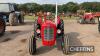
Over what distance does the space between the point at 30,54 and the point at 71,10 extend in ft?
136

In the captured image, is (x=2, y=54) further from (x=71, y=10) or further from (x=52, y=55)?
(x=71, y=10)

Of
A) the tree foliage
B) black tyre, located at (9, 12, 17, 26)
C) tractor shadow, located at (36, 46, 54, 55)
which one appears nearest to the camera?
tractor shadow, located at (36, 46, 54, 55)

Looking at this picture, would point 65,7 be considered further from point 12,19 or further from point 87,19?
point 12,19

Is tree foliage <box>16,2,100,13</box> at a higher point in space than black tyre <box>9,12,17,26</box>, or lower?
higher

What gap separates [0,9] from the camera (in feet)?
75.9

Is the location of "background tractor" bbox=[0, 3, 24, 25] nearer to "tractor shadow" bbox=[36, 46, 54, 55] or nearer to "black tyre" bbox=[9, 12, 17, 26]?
"black tyre" bbox=[9, 12, 17, 26]

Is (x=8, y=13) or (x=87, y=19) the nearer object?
(x=8, y=13)

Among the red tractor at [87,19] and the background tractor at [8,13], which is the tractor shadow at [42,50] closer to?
the background tractor at [8,13]

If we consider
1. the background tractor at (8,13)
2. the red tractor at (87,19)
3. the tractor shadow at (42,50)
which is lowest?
the tractor shadow at (42,50)

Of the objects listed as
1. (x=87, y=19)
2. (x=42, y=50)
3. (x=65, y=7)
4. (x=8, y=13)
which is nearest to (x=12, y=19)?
(x=8, y=13)

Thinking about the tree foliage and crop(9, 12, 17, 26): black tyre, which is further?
the tree foliage

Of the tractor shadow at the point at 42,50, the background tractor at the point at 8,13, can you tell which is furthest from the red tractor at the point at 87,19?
the tractor shadow at the point at 42,50

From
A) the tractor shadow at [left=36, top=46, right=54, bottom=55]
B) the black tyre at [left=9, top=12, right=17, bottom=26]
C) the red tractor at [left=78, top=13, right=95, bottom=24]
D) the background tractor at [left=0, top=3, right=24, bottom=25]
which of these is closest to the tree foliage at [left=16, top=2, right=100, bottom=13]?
the red tractor at [left=78, top=13, right=95, bottom=24]

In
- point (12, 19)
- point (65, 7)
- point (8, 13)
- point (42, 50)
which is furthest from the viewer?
point (65, 7)
